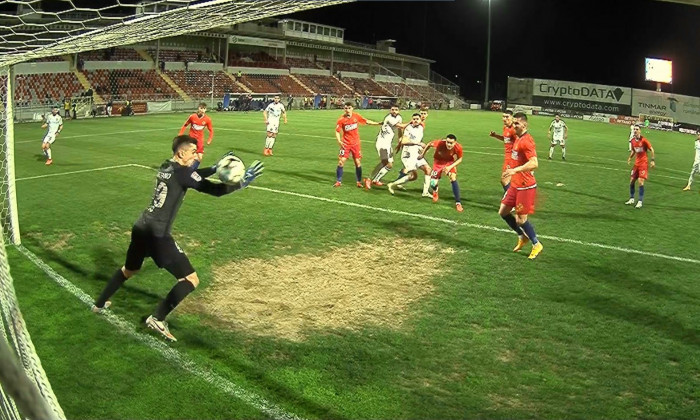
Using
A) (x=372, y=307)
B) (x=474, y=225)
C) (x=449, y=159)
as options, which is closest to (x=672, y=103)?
(x=449, y=159)

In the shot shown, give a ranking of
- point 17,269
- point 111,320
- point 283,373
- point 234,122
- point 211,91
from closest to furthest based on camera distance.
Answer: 1. point 283,373
2. point 111,320
3. point 17,269
4. point 234,122
5. point 211,91

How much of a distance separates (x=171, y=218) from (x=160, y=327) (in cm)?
110

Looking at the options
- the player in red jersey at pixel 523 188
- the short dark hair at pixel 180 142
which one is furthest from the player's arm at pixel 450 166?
the short dark hair at pixel 180 142

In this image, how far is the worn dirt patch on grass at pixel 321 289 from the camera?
6.53 meters

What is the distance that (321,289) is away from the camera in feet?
24.8

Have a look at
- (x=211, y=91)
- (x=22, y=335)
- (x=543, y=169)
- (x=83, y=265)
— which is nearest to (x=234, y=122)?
(x=211, y=91)

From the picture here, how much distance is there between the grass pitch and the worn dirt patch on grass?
0.12 feet

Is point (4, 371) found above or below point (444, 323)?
above

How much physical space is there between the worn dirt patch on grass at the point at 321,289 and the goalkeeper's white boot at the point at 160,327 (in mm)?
630

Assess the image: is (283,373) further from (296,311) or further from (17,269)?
(17,269)

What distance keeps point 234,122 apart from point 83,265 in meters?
26.9

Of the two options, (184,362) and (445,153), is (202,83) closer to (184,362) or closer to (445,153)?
(445,153)

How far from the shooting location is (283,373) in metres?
5.29

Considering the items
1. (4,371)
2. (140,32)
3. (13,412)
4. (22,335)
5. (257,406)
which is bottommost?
(257,406)
